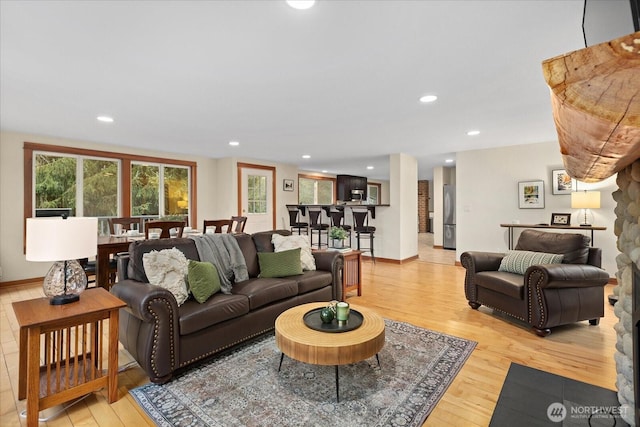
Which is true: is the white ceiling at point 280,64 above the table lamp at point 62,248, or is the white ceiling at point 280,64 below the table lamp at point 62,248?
above

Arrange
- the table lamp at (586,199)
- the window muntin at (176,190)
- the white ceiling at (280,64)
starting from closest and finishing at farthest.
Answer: the white ceiling at (280,64) → the table lamp at (586,199) → the window muntin at (176,190)

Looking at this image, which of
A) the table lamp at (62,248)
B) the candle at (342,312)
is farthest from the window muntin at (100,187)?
the candle at (342,312)

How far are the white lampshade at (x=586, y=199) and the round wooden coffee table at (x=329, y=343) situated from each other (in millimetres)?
4183

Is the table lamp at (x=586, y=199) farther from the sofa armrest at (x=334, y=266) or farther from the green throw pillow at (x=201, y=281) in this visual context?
the green throw pillow at (x=201, y=281)

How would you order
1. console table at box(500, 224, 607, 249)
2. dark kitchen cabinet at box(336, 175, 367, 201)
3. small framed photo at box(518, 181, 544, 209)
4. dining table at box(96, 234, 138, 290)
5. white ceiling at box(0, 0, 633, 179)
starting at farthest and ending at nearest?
1. dark kitchen cabinet at box(336, 175, 367, 201)
2. small framed photo at box(518, 181, 544, 209)
3. console table at box(500, 224, 607, 249)
4. dining table at box(96, 234, 138, 290)
5. white ceiling at box(0, 0, 633, 179)

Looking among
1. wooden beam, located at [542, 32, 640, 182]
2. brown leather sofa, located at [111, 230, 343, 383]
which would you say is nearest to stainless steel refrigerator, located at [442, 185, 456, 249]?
brown leather sofa, located at [111, 230, 343, 383]

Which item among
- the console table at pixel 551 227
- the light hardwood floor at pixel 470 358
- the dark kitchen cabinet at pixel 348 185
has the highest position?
the dark kitchen cabinet at pixel 348 185

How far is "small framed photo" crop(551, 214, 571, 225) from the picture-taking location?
4.98 m

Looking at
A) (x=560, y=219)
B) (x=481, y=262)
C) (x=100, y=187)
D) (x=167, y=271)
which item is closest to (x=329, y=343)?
(x=167, y=271)

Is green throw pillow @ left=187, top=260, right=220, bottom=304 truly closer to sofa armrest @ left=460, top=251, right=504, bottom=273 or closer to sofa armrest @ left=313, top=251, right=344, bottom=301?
sofa armrest @ left=313, top=251, right=344, bottom=301

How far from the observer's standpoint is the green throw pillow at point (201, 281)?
247 cm

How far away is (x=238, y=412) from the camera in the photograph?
183cm

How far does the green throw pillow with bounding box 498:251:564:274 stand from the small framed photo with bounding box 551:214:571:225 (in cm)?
219

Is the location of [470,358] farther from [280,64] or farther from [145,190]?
[145,190]
